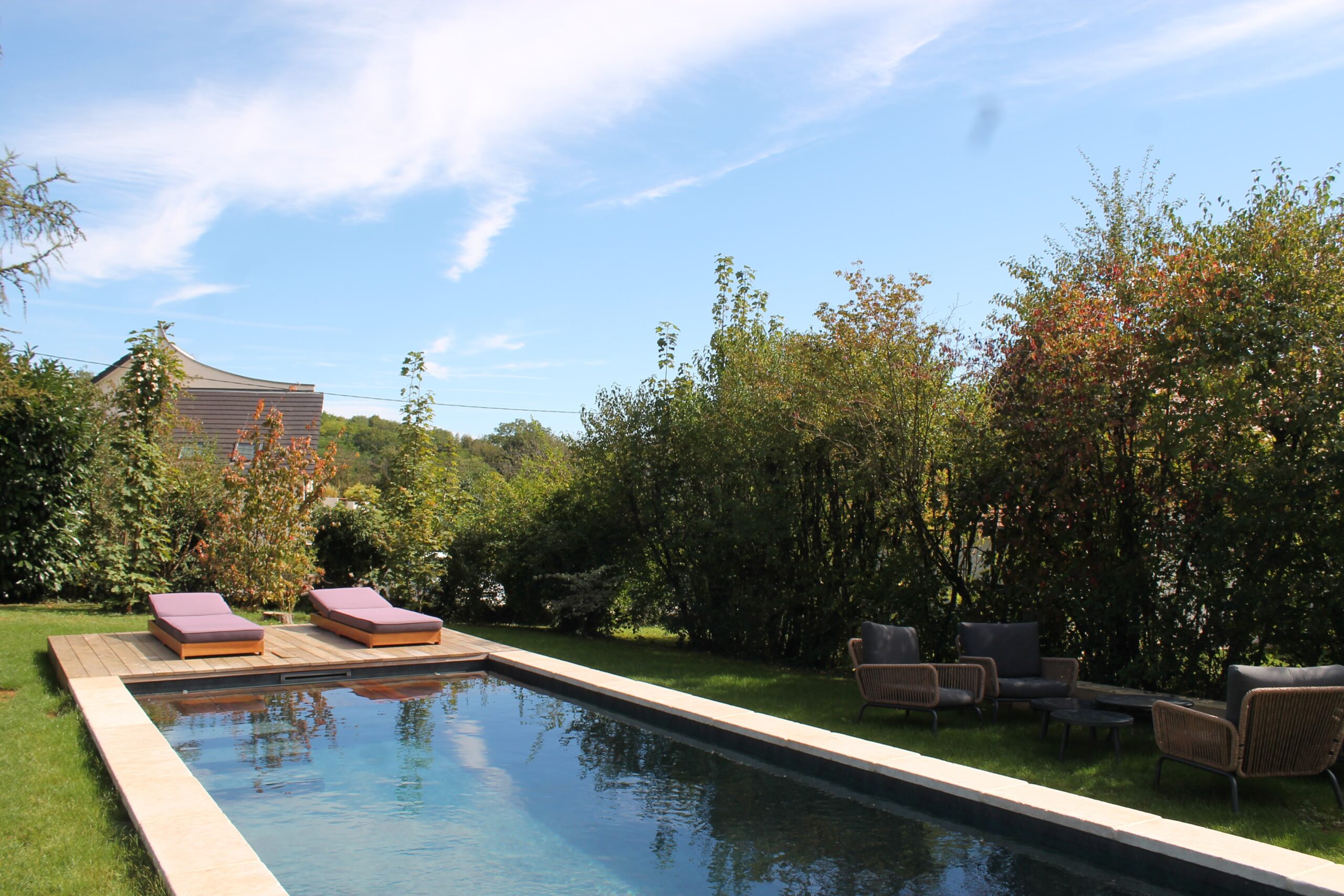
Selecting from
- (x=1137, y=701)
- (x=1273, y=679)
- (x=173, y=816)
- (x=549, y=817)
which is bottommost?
(x=549, y=817)

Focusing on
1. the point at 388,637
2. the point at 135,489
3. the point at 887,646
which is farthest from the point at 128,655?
the point at 887,646

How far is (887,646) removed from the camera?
8102 mm

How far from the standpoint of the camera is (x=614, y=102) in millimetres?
12203

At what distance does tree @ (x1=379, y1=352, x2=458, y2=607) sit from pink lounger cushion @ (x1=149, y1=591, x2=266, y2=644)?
196 inches

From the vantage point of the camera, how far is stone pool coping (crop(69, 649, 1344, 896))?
3.74 meters

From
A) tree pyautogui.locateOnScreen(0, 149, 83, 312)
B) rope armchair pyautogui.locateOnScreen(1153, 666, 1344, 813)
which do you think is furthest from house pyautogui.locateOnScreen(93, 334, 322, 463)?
rope armchair pyautogui.locateOnScreen(1153, 666, 1344, 813)

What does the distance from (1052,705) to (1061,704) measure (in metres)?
0.12

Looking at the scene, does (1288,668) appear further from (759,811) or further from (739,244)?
(739,244)

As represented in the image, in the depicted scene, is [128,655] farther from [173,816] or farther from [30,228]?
[173,816]

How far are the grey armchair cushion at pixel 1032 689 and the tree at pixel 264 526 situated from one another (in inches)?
430

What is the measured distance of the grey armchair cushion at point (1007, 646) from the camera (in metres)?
8.22

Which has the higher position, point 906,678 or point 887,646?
point 887,646

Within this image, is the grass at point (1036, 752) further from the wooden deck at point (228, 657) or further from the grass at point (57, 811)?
the grass at point (57, 811)

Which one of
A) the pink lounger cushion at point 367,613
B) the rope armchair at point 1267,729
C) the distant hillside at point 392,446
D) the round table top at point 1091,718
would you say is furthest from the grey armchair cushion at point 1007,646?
the distant hillside at point 392,446
